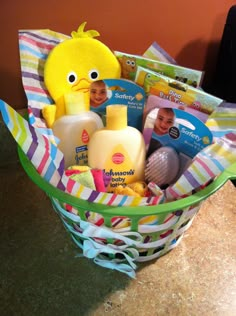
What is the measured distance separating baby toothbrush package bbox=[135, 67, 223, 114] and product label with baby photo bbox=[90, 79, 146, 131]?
18 mm

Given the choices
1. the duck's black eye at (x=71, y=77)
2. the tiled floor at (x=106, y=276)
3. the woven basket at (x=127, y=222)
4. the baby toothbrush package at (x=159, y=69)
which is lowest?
the tiled floor at (x=106, y=276)

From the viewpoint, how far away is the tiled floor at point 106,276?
389mm

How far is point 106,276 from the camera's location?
422 mm

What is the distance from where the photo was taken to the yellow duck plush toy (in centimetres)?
49

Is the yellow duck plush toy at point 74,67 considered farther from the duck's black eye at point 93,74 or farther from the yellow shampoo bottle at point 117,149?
the yellow shampoo bottle at point 117,149

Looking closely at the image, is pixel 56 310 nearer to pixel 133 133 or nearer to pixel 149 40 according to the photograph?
pixel 133 133

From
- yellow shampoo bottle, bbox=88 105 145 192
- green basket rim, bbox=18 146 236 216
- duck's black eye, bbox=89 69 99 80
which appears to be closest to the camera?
green basket rim, bbox=18 146 236 216

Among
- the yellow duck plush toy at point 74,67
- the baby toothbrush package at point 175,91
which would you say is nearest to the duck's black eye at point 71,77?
the yellow duck plush toy at point 74,67

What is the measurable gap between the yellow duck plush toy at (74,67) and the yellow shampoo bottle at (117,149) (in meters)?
0.10

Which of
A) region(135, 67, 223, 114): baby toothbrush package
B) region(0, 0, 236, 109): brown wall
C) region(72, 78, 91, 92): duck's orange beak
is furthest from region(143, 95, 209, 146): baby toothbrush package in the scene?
region(0, 0, 236, 109): brown wall

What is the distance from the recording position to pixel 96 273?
16.8 inches

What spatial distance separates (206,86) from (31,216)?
1.83 feet

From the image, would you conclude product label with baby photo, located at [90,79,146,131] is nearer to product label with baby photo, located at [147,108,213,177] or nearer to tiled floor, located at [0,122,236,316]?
product label with baby photo, located at [147,108,213,177]

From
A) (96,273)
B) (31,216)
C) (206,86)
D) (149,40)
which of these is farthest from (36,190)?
(206,86)
